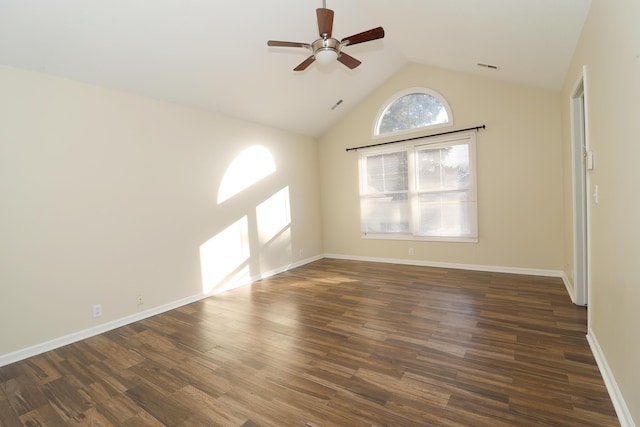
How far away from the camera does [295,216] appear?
5.75 m

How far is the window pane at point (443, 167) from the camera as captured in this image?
4.77 metres

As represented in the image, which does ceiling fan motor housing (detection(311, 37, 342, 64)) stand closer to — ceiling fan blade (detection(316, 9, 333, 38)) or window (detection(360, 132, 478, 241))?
ceiling fan blade (detection(316, 9, 333, 38))

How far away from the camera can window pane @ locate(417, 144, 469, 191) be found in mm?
4770

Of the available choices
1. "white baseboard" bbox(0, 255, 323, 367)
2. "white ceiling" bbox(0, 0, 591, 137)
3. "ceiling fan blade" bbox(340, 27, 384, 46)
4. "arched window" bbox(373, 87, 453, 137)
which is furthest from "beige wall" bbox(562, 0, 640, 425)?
"white baseboard" bbox(0, 255, 323, 367)

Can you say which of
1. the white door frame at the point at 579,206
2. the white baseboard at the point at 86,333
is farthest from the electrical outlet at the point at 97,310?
the white door frame at the point at 579,206

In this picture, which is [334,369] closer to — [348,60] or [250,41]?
[348,60]

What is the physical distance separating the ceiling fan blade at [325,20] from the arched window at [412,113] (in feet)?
10.3

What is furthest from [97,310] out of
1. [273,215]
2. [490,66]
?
[490,66]

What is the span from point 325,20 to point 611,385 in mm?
3128

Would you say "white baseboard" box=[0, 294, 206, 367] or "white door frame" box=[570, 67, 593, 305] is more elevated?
"white door frame" box=[570, 67, 593, 305]

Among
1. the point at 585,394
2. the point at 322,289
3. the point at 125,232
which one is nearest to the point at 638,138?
the point at 585,394

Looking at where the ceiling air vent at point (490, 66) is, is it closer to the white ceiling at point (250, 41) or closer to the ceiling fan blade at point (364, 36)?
the white ceiling at point (250, 41)

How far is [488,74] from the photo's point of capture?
171 inches

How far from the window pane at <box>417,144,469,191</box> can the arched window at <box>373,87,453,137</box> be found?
1.48ft
